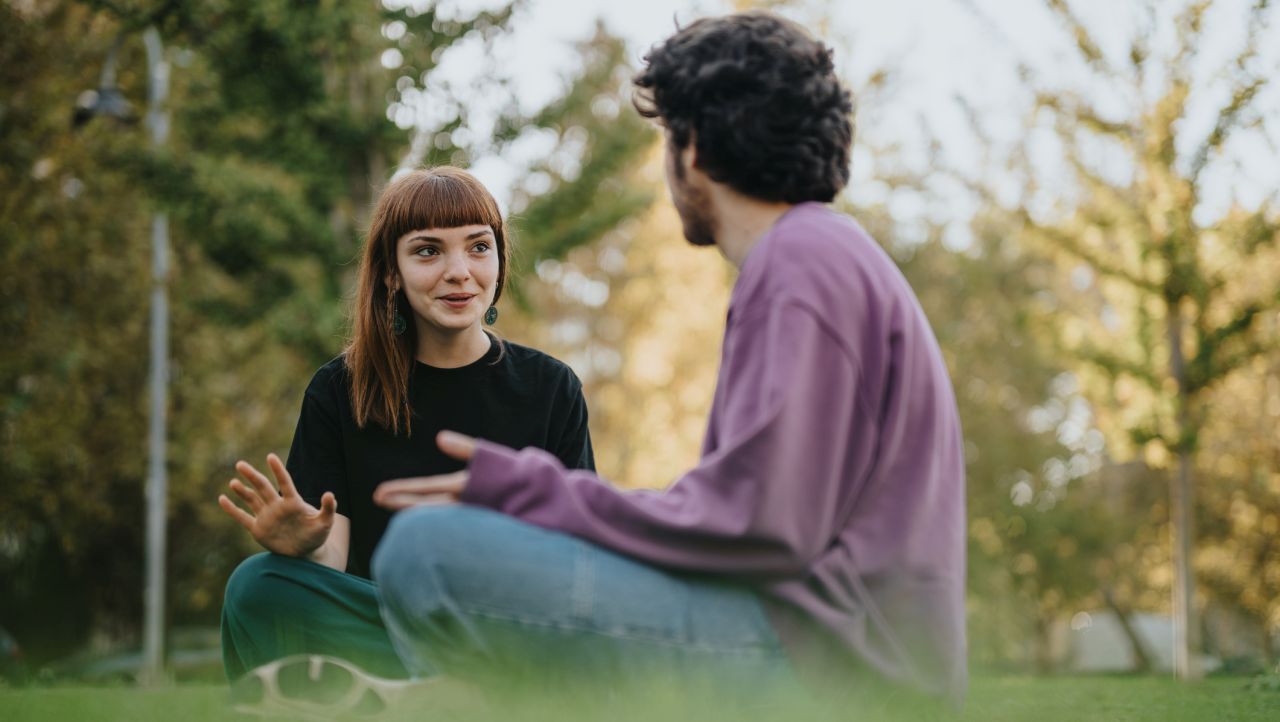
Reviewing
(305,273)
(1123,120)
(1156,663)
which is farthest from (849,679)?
(1156,663)

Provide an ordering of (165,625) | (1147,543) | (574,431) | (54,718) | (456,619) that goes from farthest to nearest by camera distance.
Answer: (1147,543) → (165,625) → (574,431) → (54,718) → (456,619)

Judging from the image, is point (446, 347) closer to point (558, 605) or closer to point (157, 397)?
point (558, 605)

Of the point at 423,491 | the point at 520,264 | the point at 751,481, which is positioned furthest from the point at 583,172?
the point at 751,481

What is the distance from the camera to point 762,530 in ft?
7.08

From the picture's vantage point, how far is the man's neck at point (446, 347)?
13.9ft


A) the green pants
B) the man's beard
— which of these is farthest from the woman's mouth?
the man's beard

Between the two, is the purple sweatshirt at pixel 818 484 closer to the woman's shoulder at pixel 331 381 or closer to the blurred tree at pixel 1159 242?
the woman's shoulder at pixel 331 381

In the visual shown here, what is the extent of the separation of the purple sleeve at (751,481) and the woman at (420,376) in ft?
5.16

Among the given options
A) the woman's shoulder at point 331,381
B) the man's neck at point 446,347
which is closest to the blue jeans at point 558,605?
the woman's shoulder at point 331,381

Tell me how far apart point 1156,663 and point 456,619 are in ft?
93.7

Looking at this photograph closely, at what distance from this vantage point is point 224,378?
786 inches

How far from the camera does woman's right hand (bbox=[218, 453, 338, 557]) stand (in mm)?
3051

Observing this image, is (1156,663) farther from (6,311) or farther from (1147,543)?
(6,311)

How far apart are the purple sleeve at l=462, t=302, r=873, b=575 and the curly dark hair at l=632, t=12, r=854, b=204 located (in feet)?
1.24
